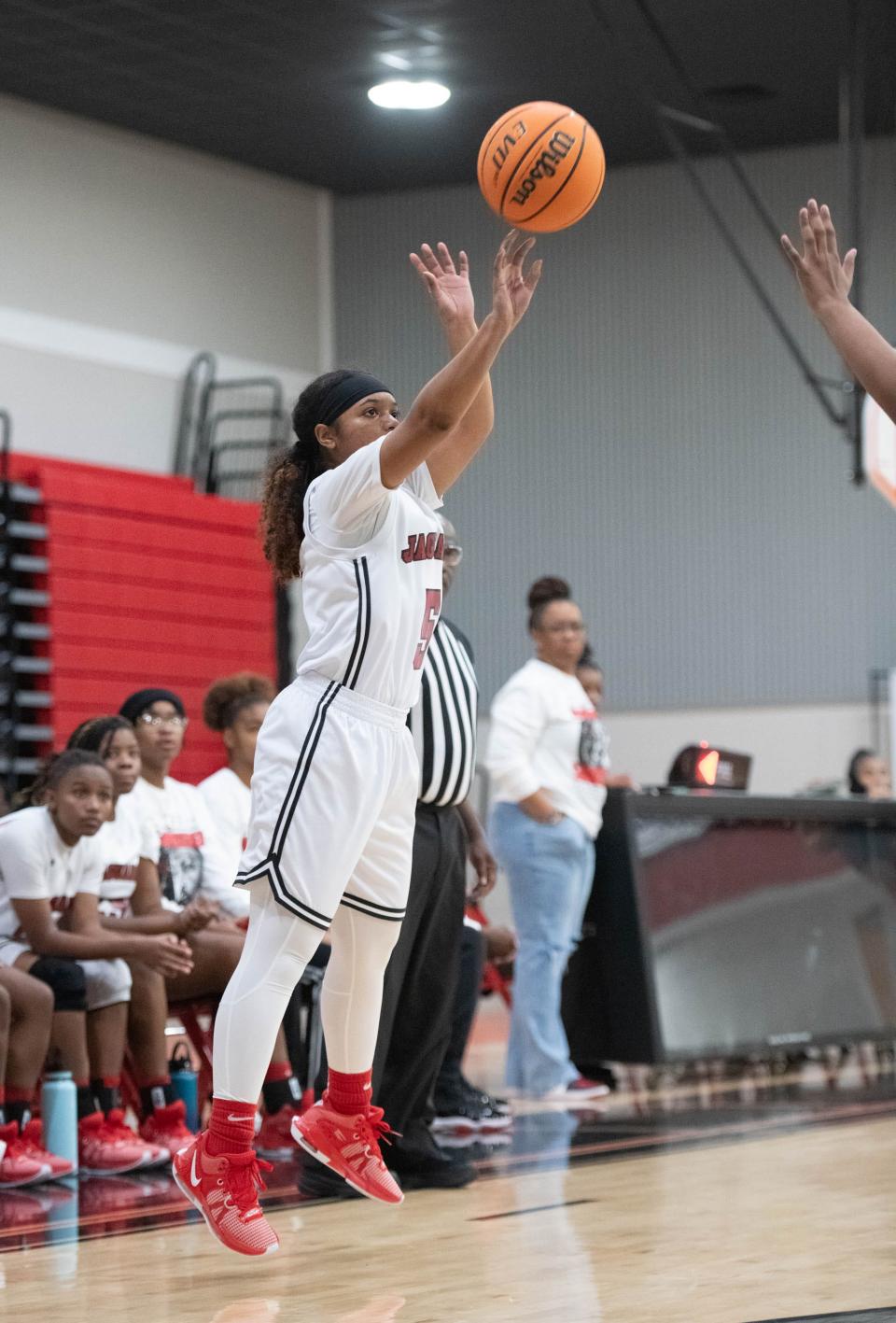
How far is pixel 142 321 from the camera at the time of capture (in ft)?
41.7

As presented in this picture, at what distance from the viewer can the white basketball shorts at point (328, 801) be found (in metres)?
3.62

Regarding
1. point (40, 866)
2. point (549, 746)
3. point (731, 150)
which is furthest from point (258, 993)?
point (731, 150)

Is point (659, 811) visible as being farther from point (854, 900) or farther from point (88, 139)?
point (88, 139)

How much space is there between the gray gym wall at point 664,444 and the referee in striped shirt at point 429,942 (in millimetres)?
8379

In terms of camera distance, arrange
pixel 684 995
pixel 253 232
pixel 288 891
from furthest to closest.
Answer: pixel 253 232 → pixel 684 995 → pixel 288 891

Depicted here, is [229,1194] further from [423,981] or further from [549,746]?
[549,746]

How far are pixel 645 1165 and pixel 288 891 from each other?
2.08m

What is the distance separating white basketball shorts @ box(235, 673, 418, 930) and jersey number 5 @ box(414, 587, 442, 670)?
133 millimetres

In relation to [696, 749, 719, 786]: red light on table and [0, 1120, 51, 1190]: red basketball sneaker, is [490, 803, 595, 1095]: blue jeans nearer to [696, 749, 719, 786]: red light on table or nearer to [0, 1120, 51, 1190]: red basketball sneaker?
[696, 749, 719, 786]: red light on table

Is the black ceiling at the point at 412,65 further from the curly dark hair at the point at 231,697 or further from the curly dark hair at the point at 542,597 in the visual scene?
the curly dark hair at the point at 231,697

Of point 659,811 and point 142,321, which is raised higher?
point 142,321

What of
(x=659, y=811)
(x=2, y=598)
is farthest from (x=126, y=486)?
(x=659, y=811)

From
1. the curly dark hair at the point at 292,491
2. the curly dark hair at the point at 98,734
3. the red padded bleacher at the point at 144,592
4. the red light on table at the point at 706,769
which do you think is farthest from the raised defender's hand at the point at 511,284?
the red padded bleacher at the point at 144,592

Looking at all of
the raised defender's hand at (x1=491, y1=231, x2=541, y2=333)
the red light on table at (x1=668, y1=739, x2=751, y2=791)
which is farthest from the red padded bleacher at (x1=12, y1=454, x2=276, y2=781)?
the raised defender's hand at (x1=491, y1=231, x2=541, y2=333)
